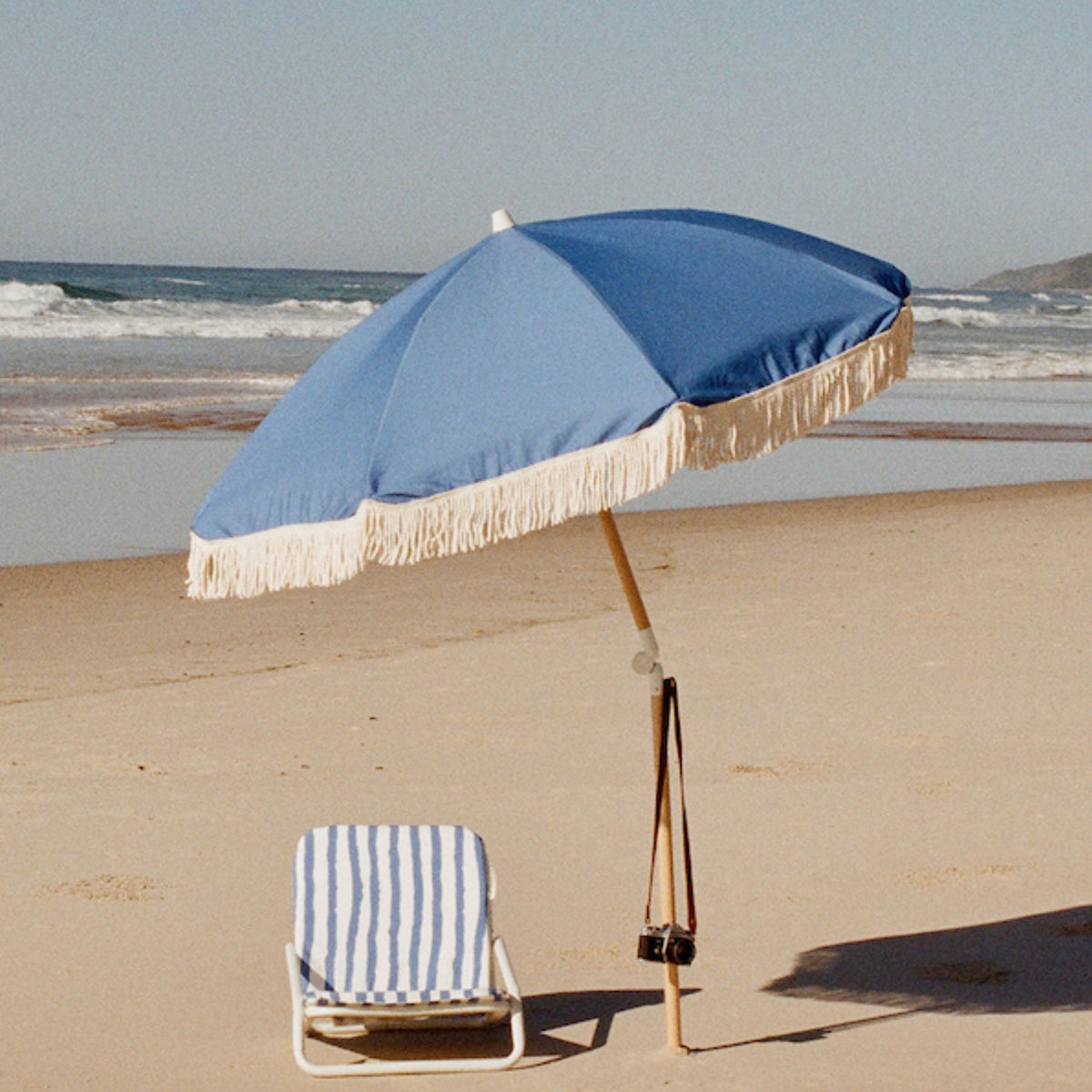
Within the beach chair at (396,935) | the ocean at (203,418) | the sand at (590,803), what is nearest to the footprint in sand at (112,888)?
the sand at (590,803)

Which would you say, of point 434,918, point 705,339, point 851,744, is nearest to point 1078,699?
point 851,744

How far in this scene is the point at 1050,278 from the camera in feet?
547

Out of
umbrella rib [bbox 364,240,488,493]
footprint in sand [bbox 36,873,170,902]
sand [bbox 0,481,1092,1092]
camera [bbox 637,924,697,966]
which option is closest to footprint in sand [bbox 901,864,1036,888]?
sand [bbox 0,481,1092,1092]

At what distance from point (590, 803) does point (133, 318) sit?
136ft

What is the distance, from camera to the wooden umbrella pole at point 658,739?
3979mm

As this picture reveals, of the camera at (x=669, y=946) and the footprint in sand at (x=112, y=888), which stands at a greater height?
the camera at (x=669, y=946)

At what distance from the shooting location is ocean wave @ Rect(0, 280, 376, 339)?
42.0 m

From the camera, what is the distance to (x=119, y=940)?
16.4ft

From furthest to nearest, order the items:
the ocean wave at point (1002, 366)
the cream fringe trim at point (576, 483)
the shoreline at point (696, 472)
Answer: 1. the ocean wave at point (1002, 366)
2. the shoreline at point (696, 472)
3. the cream fringe trim at point (576, 483)

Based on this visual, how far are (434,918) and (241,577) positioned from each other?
4.30 ft

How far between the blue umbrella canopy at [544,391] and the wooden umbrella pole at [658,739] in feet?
1.96

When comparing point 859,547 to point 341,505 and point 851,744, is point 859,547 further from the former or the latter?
point 341,505

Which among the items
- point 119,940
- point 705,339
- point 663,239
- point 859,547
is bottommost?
point 119,940

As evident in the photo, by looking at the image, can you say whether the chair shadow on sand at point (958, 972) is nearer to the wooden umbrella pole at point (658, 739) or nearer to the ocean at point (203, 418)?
the wooden umbrella pole at point (658, 739)
